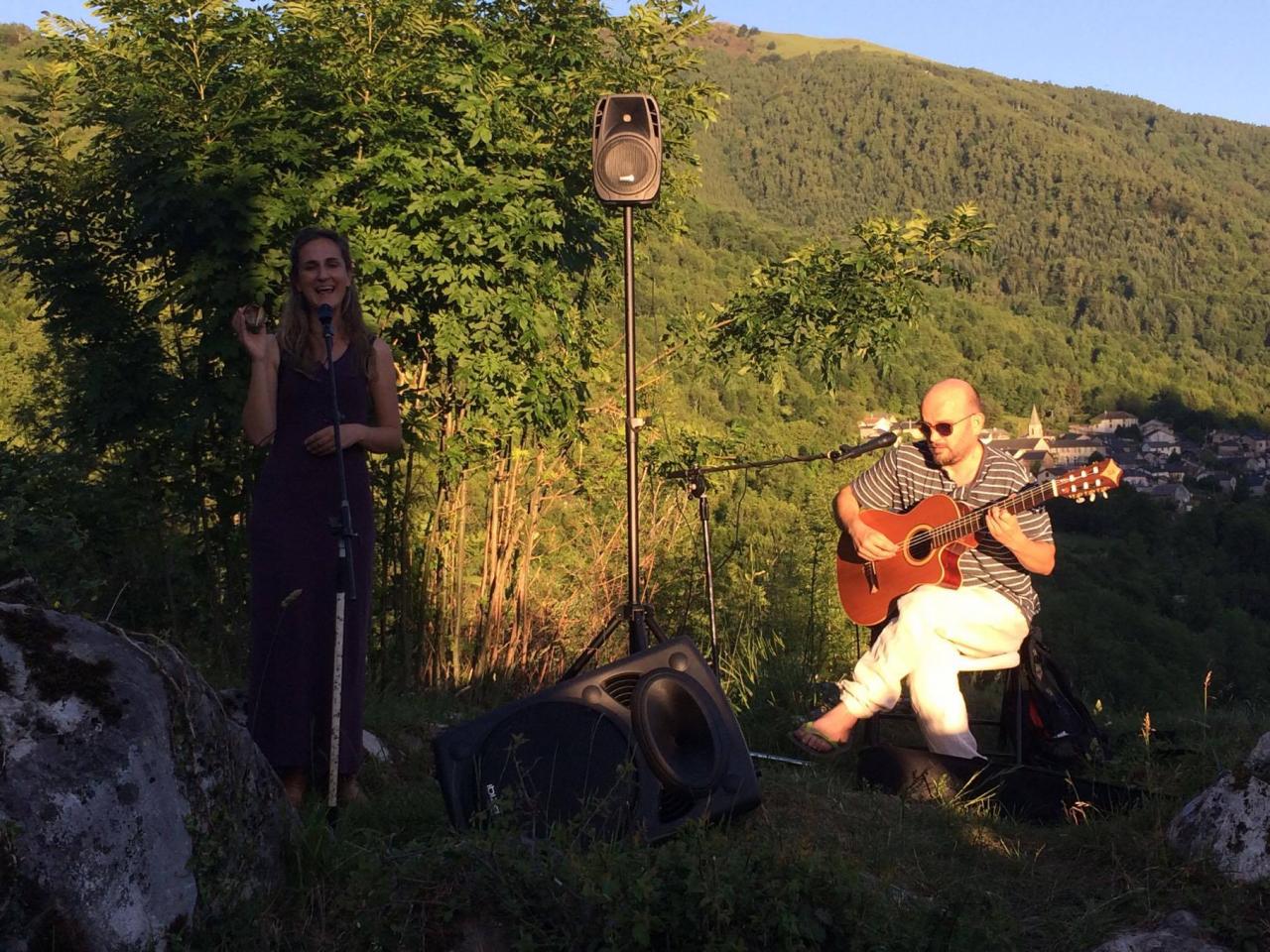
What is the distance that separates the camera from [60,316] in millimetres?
5887

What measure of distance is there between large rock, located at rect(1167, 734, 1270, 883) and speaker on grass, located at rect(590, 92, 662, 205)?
2535mm

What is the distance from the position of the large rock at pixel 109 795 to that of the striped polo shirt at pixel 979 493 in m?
2.80

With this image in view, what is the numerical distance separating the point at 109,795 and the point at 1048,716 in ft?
10.5

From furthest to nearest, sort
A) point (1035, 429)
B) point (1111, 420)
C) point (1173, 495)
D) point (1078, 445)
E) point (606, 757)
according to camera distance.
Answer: point (1111, 420), point (1173, 495), point (1035, 429), point (1078, 445), point (606, 757)

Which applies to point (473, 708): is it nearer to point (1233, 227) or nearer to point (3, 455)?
point (3, 455)

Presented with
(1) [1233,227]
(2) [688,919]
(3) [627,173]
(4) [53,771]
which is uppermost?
(1) [1233,227]

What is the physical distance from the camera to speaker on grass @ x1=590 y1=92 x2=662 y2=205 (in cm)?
434

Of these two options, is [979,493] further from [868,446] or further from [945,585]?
[868,446]

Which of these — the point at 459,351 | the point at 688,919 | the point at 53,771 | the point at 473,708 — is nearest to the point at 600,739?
the point at 688,919

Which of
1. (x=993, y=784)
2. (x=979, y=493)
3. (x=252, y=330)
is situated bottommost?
(x=993, y=784)

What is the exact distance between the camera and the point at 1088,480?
14.1ft

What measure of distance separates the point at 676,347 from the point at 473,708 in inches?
106

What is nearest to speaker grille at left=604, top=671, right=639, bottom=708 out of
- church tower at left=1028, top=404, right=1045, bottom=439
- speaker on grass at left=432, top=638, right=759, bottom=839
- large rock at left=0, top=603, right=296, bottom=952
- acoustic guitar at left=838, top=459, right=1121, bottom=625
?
speaker on grass at left=432, top=638, right=759, bottom=839

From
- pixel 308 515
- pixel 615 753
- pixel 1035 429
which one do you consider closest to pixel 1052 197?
pixel 1035 429
